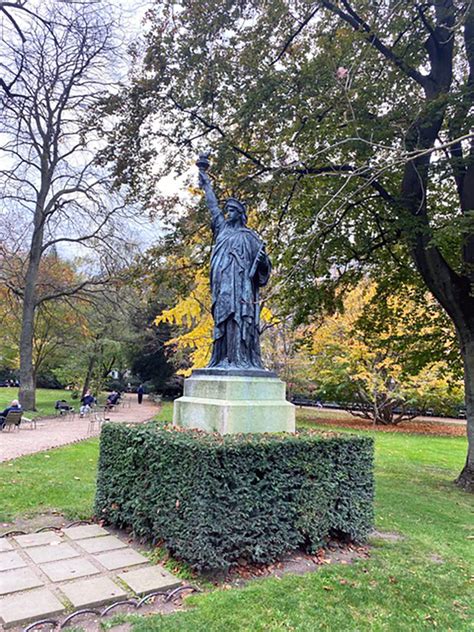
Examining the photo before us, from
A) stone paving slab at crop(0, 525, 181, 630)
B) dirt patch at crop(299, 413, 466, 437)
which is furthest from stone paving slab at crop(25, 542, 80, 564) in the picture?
dirt patch at crop(299, 413, 466, 437)

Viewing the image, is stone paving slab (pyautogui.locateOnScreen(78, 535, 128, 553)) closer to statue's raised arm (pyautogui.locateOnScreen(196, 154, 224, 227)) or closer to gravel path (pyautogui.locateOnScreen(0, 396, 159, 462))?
statue's raised arm (pyautogui.locateOnScreen(196, 154, 224, 227))

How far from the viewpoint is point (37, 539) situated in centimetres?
476

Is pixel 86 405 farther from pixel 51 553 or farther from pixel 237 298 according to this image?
pixel 51 553

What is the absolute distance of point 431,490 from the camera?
8.92 meters

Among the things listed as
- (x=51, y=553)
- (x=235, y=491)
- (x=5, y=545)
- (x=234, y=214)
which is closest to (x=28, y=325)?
(x=234, y=214)

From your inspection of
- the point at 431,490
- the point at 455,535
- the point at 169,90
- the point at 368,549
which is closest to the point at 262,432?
the point at 368,549

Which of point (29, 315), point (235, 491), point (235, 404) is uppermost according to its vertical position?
point (29, 315)

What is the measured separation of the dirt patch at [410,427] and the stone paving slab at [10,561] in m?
16.3

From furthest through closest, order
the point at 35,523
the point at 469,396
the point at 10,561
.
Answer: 1. the point at 469,396
2. the point at 35,523
3. the point at 10,561

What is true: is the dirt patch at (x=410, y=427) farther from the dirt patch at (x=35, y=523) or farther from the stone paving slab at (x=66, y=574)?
the stone paving slab at (x=66, y=574)

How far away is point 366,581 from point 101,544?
2.55m

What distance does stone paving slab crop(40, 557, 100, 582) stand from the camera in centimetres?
385

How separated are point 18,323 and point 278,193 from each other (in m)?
20.4

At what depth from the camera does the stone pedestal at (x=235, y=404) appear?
5004 millimetres
